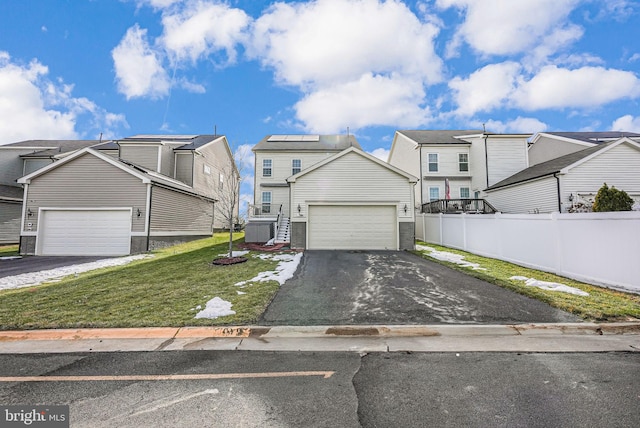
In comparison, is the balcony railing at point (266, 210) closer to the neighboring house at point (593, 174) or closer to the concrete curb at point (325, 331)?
the concrete curb at point (325, 331)

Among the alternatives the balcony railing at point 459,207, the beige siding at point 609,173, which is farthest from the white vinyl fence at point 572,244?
the balcony railing at point 459,207

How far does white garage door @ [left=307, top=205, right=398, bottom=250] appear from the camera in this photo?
15.1 meters

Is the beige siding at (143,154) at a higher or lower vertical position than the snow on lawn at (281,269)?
higher

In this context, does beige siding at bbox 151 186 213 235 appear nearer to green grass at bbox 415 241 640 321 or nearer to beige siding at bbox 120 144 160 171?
beige siding at bbox 120 144 160 171

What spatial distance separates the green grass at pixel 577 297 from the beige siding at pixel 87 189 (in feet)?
48.7

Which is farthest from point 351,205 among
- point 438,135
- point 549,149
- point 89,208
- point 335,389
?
point 549,149

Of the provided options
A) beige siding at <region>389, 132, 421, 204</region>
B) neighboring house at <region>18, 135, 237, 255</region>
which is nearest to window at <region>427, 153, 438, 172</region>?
beige siding at <region>389, 132, 421, 204</region>

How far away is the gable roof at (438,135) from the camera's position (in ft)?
74.0

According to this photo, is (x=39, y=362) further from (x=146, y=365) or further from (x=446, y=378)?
(x=446, y=378)

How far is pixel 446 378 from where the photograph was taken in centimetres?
328

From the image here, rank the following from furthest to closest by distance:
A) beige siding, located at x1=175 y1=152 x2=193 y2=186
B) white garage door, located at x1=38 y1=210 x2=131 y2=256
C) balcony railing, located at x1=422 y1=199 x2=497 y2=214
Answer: beige siding, located at x1=175 y1=152 x2=193 y2=186, balcony railing, located at x1=422 y1=199 x2=497 y2=214, white garage door, located at x1=38 y1=210 x2=131 y2=256

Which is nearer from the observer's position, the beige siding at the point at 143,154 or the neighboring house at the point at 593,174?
the neighboring house at the point at 593,174

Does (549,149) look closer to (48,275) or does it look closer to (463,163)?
(463,163)

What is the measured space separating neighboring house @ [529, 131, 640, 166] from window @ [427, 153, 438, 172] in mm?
9677
